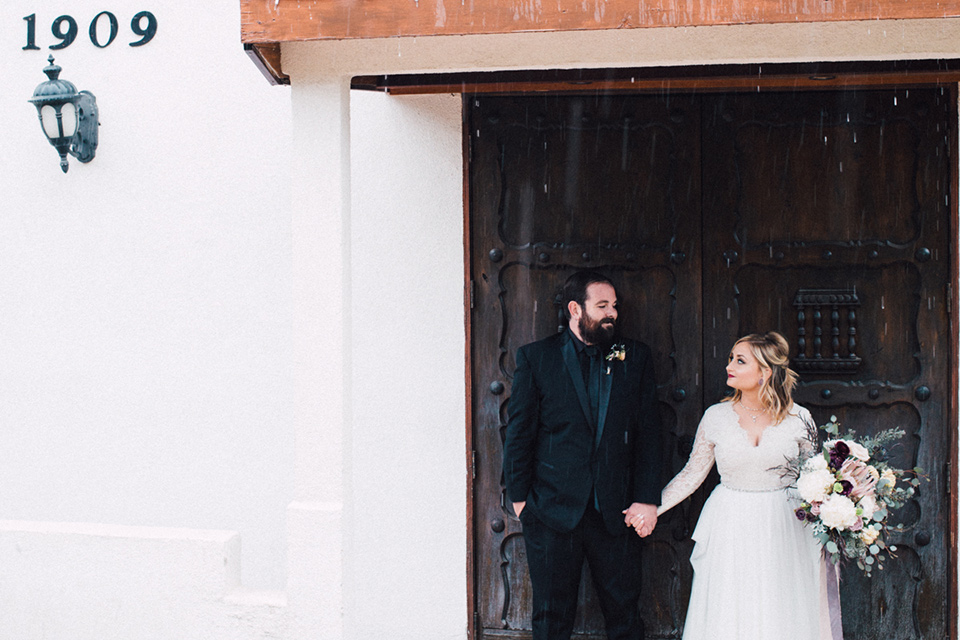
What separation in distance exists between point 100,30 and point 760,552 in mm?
4308

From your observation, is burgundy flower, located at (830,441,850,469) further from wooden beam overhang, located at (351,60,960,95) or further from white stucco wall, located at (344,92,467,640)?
white stucco wall, located at (344,92,467,640)

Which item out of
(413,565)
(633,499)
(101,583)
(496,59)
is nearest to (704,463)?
(633,499)

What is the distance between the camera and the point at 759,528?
12.6ft

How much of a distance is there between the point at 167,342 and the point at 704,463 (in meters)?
2.93

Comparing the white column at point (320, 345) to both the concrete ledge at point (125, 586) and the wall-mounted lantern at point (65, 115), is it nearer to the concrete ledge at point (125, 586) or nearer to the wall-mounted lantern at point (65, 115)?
the concrete ledge at point (125, 586)

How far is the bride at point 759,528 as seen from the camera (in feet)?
12.6

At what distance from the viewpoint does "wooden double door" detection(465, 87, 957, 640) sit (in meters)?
4.41

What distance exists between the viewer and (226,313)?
4.84m

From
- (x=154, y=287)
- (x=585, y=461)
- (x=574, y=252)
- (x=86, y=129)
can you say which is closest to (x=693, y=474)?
(x=585, y=461)

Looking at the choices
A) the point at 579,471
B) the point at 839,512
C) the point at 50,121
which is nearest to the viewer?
the point at 839,512

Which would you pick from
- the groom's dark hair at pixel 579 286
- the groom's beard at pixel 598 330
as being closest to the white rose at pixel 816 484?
the groom's beard at pixel 598 330

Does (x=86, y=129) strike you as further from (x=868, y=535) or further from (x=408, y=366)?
(x=868, y=535)

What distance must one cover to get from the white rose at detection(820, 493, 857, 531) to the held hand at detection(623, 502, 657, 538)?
2.48 feet

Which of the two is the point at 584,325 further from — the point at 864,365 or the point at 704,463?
the point at 864,365
